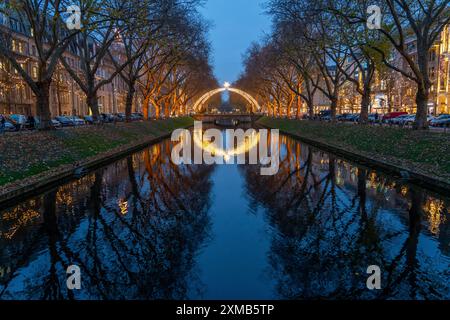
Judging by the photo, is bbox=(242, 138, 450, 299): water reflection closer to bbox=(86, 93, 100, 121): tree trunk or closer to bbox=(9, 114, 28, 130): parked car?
bbox=(86, 93, 100, 121): tree trunk

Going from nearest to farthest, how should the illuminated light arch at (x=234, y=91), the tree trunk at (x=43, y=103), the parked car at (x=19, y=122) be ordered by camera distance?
the tree trunk at (x=43, y=103)
the parked car at (x=19, y=122)
the illuminated light arch at (x=234, y=91)

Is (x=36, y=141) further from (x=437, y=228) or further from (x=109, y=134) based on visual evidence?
(x=437, y=228)

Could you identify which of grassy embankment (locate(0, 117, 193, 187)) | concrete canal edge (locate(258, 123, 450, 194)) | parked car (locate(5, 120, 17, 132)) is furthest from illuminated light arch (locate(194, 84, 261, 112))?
concrete canal edge (locate(258, 123, 450, 194))

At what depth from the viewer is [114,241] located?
8750mm

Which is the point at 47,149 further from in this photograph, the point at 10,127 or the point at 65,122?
the point at 65,122

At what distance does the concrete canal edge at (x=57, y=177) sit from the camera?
12354mm

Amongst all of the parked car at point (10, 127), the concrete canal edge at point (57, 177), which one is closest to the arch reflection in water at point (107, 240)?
the concrete canal edge at point (57, 177)

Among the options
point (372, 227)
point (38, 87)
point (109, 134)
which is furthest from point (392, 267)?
point (109, 134)

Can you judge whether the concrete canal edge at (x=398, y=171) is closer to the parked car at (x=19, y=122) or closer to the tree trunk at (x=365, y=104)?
the tree trunk at (x=365, y=104)

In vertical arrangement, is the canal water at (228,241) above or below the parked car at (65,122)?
below

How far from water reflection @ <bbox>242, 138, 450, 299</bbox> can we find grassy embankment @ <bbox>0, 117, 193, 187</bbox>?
8830 mm

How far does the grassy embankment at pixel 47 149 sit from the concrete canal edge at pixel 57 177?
383 mm

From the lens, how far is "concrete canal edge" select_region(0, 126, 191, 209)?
486 inches

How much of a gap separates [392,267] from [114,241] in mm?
5935
